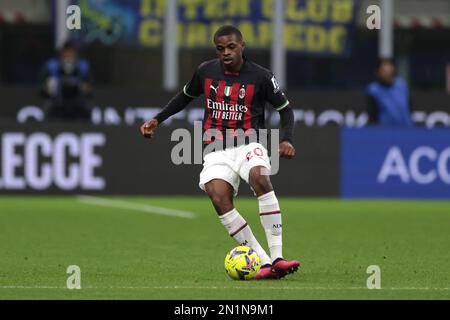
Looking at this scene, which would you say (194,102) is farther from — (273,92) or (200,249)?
(273,92)

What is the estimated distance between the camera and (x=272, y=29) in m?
25.5

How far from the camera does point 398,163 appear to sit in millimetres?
20406

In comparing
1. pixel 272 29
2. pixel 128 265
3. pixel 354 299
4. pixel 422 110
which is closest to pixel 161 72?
pixel 272 29

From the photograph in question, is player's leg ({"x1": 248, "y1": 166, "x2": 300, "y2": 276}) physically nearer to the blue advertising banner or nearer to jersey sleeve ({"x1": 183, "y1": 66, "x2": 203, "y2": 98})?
jersey sleeve ({"x1": 183, "y1": 66, "x2": 203, "y2": 98})

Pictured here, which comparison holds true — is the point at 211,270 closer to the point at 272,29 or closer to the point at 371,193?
the point at 371,193

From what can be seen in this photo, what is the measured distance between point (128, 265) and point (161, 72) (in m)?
16.6

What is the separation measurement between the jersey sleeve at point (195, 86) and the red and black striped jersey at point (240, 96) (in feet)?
0.42

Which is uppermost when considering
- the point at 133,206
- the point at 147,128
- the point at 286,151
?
the point at 147,128

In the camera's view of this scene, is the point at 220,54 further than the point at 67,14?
No

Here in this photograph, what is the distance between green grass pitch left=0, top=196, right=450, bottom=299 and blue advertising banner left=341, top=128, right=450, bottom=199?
0.30 metres

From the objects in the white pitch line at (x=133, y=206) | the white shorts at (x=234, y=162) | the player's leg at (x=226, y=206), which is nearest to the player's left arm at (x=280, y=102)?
the white shorts at (x=234, y=162)

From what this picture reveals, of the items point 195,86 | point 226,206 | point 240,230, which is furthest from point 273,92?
point 240,230

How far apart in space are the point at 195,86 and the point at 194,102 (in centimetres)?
1129

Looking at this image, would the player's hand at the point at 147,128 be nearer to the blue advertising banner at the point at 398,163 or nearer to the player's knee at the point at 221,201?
the player's knee at the point at 221,201
